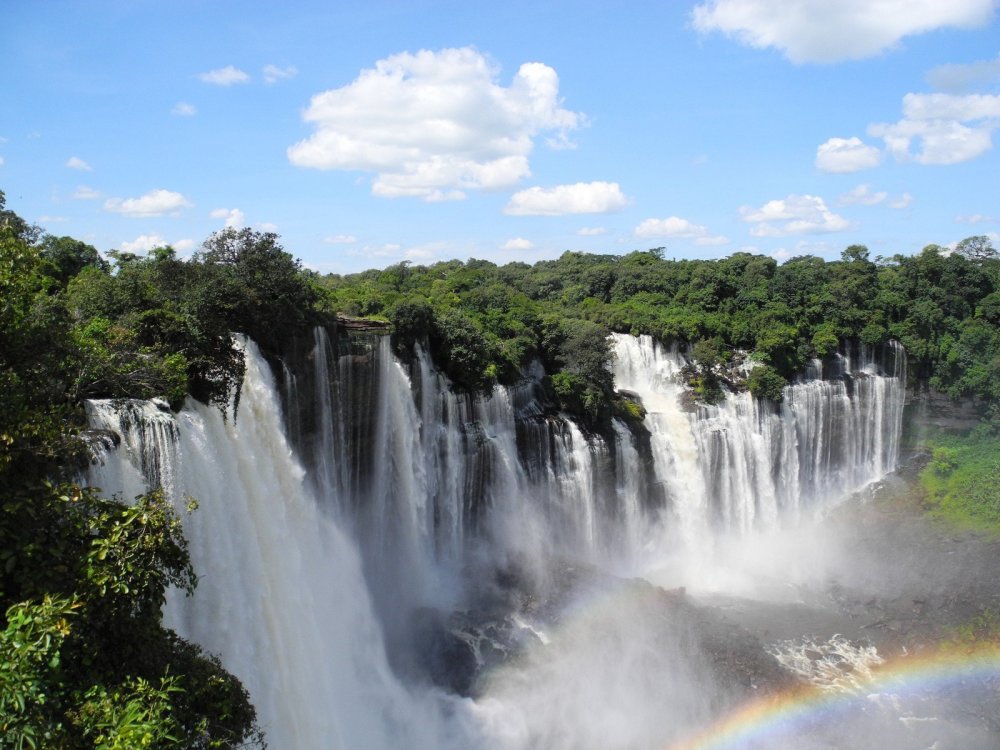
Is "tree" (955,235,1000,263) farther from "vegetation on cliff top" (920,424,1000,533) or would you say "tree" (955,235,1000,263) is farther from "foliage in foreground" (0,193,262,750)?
"foliage in foreground" (0,193,262,750)

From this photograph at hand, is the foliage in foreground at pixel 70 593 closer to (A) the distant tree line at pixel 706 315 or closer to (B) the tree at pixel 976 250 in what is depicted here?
(A) the distant tree line at pixel 706 315

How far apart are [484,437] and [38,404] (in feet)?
55.5

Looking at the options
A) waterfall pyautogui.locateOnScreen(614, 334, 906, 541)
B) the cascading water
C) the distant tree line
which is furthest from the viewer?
waterfall pyautogui.locateOnScreen(614, 334, 906, 541)

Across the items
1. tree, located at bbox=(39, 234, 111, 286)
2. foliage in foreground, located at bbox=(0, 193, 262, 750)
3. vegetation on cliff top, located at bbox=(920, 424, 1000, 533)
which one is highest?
tree, located at bbox=(39, 234, 111, 286)

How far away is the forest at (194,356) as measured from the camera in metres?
7.44

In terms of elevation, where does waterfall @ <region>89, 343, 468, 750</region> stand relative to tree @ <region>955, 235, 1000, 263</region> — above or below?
below

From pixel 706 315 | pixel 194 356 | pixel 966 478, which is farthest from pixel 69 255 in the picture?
pixel 966 478

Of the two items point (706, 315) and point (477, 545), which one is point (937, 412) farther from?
point (477, 545)

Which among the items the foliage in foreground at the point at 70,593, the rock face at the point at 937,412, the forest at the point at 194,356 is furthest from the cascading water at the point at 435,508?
the rock face at the point at 937,412

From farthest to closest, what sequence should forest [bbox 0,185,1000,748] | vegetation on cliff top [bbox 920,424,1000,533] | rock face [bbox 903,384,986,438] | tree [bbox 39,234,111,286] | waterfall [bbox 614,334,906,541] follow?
rock face [bbox 903,384,986,438] → vegetation on cliff top [bbox 920,424,1000,533] → waterfall [bbox 614,334,906,541] → tree [bbox 39,234,111,286] → forest [bbox 0,185,1000,748]

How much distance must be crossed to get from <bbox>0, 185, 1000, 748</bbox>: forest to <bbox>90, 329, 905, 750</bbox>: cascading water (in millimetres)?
978

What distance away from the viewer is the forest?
7441mm

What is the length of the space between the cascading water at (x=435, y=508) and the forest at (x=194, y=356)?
3.21 feet

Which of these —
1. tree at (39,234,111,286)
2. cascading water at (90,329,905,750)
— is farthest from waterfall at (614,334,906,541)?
tree at (39,234,111,286)
